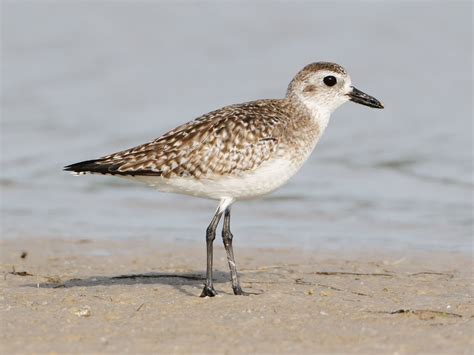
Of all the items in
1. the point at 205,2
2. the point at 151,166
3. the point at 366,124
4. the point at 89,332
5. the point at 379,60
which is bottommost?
the point at 89,332

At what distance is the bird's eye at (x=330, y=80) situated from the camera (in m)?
10.8

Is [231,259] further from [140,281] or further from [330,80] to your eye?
[330,80]

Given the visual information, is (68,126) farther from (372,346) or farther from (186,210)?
(372,346)

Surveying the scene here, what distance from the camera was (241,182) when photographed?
9.82 metres

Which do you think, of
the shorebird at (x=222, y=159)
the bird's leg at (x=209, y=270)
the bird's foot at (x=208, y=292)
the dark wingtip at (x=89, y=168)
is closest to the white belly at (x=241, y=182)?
the shorebird at (x=222, y=159)

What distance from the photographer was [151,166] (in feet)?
32.4

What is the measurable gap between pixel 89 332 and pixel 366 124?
1283 centimetres

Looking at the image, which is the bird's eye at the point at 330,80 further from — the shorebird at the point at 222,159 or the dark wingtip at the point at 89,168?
the dark wingtip at the point at 89,168

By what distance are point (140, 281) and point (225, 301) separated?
153cm

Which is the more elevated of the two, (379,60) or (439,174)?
(379,60)

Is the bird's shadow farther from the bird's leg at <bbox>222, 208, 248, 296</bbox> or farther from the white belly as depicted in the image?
the white belly

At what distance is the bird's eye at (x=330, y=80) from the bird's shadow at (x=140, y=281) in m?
2.29

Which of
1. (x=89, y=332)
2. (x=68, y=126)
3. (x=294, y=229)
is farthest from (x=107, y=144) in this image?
(x=89, y=332)

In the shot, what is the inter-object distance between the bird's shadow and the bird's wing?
1217mm
